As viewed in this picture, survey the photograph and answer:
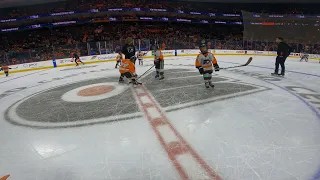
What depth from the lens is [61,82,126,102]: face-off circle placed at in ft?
18.4

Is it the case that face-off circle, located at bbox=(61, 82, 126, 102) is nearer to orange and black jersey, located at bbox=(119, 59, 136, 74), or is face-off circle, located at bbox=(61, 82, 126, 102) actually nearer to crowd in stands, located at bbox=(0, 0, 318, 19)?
orange and black jersey, located at bbox=(119, 59, 136, 74)

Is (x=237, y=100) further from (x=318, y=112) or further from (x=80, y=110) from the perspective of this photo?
(x=80, y=110)

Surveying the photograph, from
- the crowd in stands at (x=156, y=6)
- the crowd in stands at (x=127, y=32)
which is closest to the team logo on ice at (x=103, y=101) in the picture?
the crowd in stands at (x=127, y=32)

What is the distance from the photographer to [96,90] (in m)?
6.39

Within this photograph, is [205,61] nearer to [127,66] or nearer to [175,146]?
[127,66]

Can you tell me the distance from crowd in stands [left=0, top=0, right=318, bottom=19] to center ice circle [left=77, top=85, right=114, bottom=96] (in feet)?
71.4

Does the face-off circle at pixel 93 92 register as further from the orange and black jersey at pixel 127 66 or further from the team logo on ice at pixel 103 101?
the orange and black jersey at pixel 127 66

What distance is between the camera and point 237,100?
4.87 m

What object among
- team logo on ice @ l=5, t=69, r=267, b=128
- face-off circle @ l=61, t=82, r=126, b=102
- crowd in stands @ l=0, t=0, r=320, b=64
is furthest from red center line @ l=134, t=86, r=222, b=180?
crowd in stands @ l=0, t=0, r=320, b=64

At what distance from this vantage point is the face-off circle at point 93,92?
18.4 ft

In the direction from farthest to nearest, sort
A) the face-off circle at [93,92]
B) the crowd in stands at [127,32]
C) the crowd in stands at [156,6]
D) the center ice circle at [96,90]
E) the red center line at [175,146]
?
the crowd in stands at [156,6] → the crowd in stands at [127,32] → the center ice circle at [96,90] → the face-off circle at [93,92] → the red center line at [175,146]

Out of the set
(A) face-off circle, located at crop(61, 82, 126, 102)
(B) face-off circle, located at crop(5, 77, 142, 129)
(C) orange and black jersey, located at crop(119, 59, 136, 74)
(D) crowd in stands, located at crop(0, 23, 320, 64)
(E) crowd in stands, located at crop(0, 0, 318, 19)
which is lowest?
(B) face-off circle, located at crop(5, 77, 142, 129)

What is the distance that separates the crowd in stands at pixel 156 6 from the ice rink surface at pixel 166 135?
23.7 meters

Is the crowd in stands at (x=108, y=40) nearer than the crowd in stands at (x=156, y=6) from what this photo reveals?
Yes
